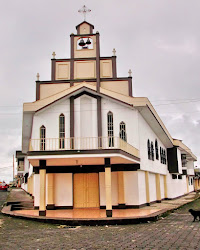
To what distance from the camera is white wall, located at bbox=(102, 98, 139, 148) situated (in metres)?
16.6

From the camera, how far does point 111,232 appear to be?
31.1ft

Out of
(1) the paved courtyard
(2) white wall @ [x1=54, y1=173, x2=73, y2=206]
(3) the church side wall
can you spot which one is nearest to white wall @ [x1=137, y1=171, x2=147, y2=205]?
(3) the church side wall

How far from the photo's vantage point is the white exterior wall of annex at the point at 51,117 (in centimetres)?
1664

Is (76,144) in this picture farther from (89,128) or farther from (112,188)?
(112,188)

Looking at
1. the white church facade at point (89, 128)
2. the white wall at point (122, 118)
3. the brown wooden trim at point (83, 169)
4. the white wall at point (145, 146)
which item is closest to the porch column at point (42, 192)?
the white church facade at point (89, 128)

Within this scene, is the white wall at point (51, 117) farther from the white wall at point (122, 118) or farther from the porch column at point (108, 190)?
the porch column at point (108, 190)

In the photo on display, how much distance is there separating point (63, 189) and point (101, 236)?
8.12 m

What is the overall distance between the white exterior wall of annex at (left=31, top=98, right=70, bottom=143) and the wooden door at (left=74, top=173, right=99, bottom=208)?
3087 mm

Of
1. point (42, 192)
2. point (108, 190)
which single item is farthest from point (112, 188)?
point (42, 192)

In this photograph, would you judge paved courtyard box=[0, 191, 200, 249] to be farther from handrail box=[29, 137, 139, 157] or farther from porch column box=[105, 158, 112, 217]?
handrail box=[29, 137, 139, 157]

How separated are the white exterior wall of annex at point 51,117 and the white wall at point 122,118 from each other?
2.12 metres

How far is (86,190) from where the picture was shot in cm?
1673

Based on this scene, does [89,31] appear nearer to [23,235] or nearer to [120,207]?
[120,207]

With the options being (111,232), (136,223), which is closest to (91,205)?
(136,223)
